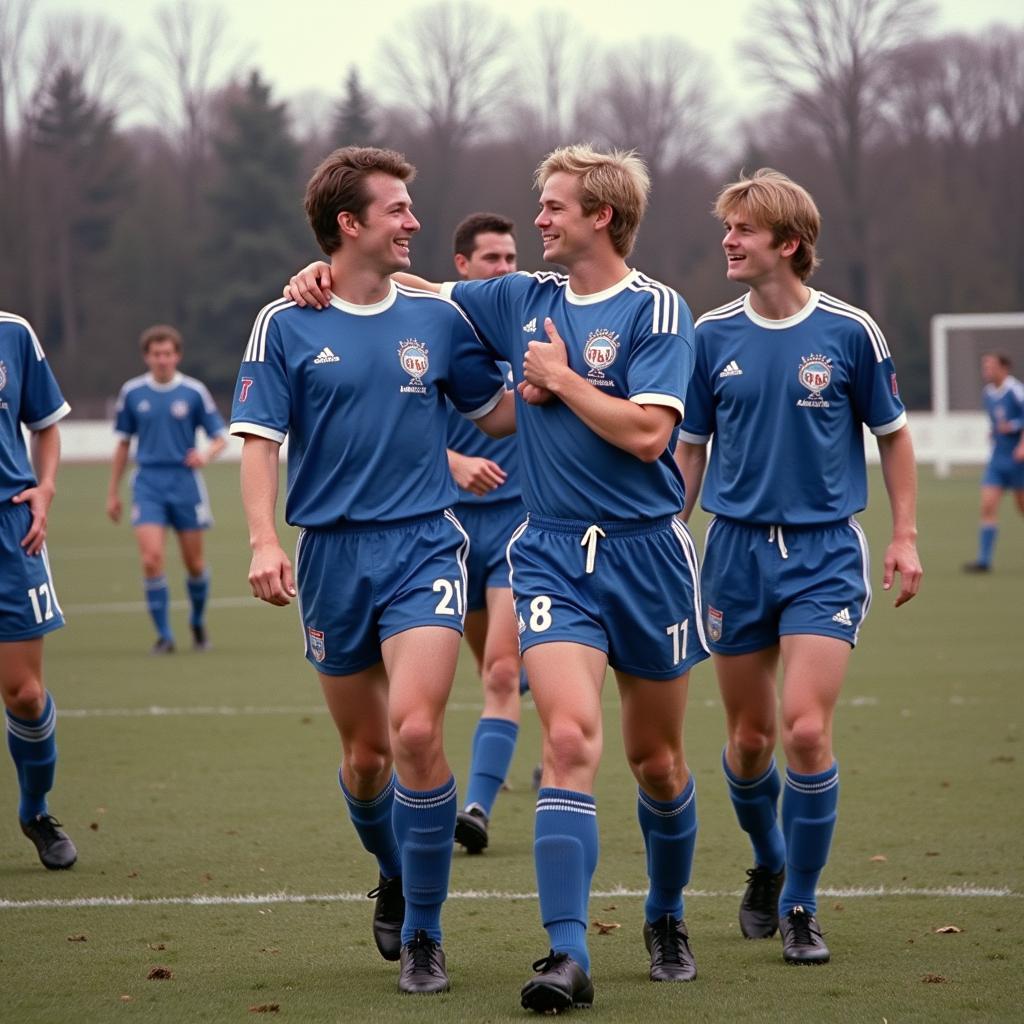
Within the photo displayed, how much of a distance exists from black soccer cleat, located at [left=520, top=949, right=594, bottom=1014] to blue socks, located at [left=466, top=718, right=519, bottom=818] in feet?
8.33

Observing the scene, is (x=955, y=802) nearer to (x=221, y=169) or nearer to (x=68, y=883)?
(x=68, y=883)

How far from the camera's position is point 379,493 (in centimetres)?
513

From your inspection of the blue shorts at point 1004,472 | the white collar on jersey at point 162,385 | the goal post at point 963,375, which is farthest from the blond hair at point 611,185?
the goal post at point 963,375

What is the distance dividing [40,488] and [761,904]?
3.06m

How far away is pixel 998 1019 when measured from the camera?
14.9ft

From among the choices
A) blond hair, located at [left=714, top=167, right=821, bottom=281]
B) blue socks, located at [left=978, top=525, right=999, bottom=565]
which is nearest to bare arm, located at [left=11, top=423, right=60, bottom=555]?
blond hair, located at [left=714, top=167, right=821, bottom=281]

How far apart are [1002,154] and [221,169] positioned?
27.7m

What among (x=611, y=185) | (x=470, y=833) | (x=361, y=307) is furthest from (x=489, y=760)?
(x=611, y=185)

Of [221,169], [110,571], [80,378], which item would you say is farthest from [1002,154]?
[110,571]

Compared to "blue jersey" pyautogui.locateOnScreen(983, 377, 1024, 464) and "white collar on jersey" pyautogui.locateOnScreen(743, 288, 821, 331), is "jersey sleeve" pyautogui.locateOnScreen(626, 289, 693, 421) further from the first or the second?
"blue jersey" pyautogui.locateOnScreen(983, 377, 1024, 464)

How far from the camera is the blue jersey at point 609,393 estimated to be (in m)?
4.95

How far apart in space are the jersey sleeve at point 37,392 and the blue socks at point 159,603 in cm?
642

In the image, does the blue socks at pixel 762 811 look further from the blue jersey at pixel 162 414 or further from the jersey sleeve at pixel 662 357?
the blue jersey at pixel 162 414

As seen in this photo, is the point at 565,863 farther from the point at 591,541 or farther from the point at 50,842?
the point at 50,842
